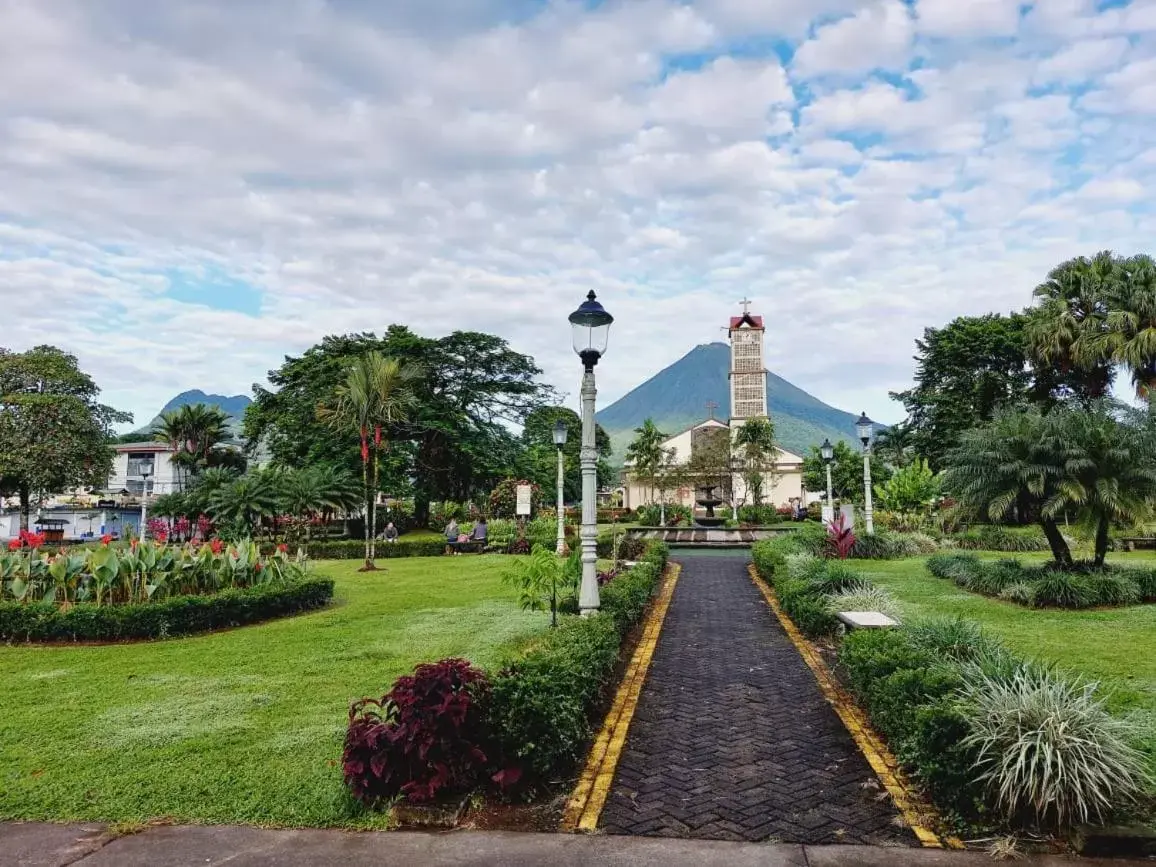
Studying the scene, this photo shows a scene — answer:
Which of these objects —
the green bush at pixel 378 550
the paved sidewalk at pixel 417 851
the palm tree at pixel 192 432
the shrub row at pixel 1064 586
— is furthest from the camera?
the palm tree at pixel 192 432

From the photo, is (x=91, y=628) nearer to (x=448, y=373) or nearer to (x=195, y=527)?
(x=195, y=527)

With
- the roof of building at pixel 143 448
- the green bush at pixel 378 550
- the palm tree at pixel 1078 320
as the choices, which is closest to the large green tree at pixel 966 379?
the palm tree at pixel 1078 320

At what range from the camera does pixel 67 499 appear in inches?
2247

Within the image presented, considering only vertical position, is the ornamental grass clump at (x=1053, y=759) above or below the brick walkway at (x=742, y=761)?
above

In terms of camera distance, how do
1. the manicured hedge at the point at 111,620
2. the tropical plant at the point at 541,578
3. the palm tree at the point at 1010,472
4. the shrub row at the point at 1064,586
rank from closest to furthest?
the tropical plant at the point at 541,578 → the manicured hedge at the point at 111,620 → the shrub row at the point at 1064,586 → the palm tree at the point at 1010,472

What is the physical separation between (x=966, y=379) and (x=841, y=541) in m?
26.8

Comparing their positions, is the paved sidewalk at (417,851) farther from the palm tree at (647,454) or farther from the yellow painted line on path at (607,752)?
the palm tree at (647,454)

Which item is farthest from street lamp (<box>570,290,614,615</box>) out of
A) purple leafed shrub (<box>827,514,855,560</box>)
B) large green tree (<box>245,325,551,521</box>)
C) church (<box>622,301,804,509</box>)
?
church (<box>622,301,804,509</box>)

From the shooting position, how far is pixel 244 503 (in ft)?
73.0

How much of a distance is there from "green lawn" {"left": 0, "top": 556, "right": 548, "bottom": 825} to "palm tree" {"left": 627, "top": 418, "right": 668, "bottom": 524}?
124ft

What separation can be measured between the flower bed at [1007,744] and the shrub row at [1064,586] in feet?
21.6

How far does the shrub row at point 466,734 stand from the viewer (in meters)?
4.04

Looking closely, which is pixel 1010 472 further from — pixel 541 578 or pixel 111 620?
pixel 111 620

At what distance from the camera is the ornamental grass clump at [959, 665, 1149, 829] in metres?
3.52
